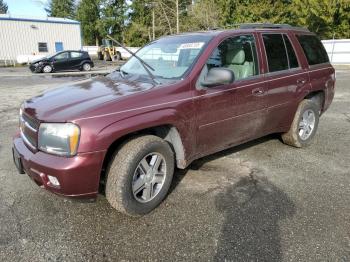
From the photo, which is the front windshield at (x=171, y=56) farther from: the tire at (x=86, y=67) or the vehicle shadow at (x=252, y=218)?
the tire at (x=86, y=67)

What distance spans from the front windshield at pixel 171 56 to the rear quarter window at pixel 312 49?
6.60ft

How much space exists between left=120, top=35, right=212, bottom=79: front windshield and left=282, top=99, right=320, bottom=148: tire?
2.10 m

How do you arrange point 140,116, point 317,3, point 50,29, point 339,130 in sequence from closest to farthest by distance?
point 140,116 → point 339,130 → point 317,3 → point 50,29

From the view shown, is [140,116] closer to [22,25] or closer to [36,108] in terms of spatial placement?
[36,108]

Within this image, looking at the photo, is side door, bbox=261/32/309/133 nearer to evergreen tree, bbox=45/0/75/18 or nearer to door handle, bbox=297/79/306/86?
door handle, bbox=297/79/306/86

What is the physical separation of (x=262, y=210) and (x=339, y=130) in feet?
12.7

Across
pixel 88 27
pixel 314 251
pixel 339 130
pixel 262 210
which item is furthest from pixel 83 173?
pixel 88 27

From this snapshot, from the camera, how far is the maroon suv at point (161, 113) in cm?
301

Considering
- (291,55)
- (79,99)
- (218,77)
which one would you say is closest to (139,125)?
(79,99)

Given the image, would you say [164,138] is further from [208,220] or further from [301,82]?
[301,82]

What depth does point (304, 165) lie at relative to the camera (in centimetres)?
480

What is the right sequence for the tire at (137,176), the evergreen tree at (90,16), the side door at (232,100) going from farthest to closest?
the evergreen tree at (90,16) → the side door at (232,100) → the tire at (137,176)

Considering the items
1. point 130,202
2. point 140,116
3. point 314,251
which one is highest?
point 140,116

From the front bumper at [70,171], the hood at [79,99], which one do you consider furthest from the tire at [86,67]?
the front bumper at [70,171]
